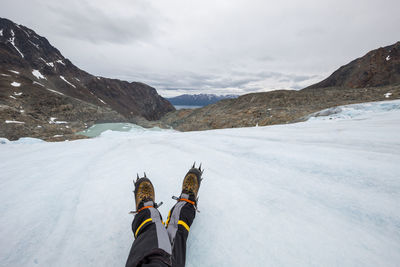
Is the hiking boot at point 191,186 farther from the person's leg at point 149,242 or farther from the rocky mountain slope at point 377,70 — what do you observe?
the rocky mountain slope at point 377,70

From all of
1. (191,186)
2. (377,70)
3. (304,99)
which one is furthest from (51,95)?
(377,70)

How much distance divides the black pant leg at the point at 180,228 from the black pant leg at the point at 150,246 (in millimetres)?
70

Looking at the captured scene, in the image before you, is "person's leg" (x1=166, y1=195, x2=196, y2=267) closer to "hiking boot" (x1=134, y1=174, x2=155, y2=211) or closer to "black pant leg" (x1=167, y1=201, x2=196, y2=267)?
"black pant leg" (x1=167, y1=201, x2=196, y2=267)

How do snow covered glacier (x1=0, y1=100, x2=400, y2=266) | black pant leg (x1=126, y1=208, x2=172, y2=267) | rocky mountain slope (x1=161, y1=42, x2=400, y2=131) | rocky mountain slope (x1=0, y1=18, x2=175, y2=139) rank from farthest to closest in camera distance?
rocky mountain slope (x1=0, y1=18, x2=175, y2=139) < rocky mountain slope (x1=161, y1=42, x2=400, y2=131) < snow covered glacier (x1=0, y1=100, x2=400, y2=266) < black pant leg (x1=126, y1=208, x2=172, y2=267)

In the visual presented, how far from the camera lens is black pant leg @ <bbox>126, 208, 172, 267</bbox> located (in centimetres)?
120

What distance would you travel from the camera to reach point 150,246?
1.25 metres

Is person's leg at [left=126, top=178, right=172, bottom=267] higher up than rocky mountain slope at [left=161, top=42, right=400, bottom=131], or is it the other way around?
rocky mountain slope at [left=161, top=42, right=400, bottom=131]

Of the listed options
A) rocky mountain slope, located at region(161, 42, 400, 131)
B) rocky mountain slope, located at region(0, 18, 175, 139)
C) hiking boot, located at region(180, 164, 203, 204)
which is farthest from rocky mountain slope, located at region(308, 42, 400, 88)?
rocky mountain slope, located at region(0, 18, 175, 139)

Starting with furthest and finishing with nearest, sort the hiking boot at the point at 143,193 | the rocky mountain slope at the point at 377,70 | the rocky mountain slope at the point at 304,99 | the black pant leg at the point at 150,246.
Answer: the rocky mountain slope at the point at 377,70
the rocky mountain slope at the point at 304,99
the hiking boot at the point at 143,193
the black pant leg at the point at 150,246

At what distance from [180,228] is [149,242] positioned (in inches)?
11.4

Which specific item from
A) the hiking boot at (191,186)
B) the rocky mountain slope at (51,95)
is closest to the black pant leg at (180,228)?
the hiking boot at (191,186)

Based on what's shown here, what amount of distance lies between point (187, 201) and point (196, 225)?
0.26 metres

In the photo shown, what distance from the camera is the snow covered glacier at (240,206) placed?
4.28 ft

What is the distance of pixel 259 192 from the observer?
6.47ft
